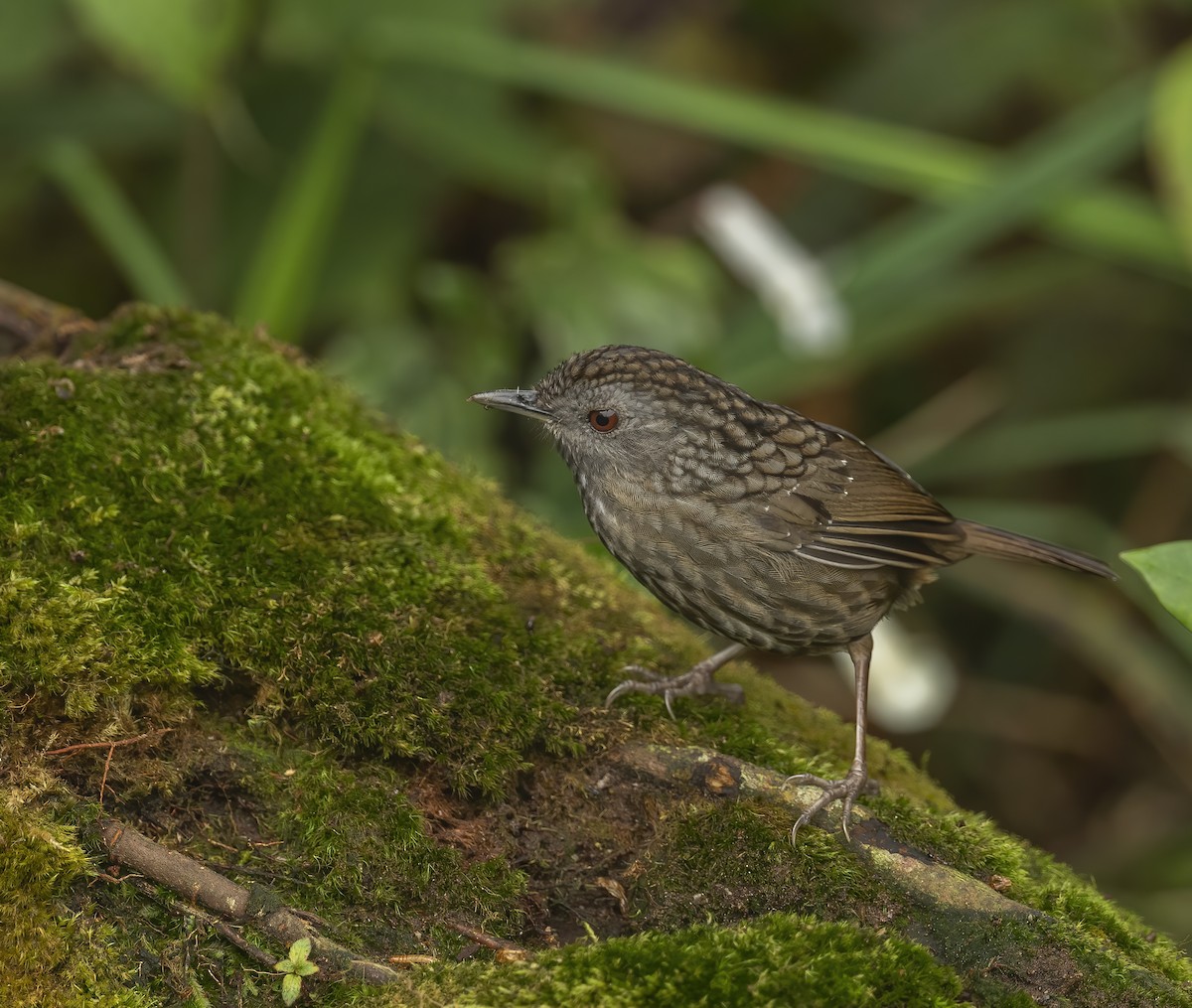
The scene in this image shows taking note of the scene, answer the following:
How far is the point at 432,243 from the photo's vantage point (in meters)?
7.70

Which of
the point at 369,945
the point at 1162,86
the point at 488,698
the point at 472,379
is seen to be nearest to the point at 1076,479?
the point at 1162,86

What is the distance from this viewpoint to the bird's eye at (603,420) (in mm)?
3812

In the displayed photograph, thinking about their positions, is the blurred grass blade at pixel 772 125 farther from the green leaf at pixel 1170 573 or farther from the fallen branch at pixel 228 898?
the fallen branch at pixel 228 898

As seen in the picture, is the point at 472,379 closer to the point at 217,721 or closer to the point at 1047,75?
the point at 217,721

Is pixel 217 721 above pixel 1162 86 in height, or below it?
below

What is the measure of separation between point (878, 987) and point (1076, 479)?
20.6 ft

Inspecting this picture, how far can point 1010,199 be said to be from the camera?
5.70 metres

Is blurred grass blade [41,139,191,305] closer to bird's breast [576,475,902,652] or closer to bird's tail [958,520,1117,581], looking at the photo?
bird's breast [576,475,902,652]

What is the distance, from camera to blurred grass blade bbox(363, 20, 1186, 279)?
19.0 feet

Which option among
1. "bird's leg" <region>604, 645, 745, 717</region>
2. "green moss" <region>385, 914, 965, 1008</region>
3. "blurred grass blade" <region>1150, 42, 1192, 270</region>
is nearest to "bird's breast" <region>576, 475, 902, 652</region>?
"bird's leg" <region>604, 645, 745, 717</region>

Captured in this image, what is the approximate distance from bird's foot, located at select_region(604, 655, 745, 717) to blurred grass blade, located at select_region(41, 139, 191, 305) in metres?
3.17

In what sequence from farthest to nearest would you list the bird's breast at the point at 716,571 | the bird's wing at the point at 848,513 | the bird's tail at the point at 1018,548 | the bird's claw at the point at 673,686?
the bird's tail at the point at 1018,548, the bird's wing at the point at 848,513, the bird's breast at the point at 716,571, the bird's claw at the point at 673,686

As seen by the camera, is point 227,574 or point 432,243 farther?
point 432,243

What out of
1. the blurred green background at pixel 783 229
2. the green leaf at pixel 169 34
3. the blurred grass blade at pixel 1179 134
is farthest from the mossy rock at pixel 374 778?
the blurred grass blade at pixel 1179 134
